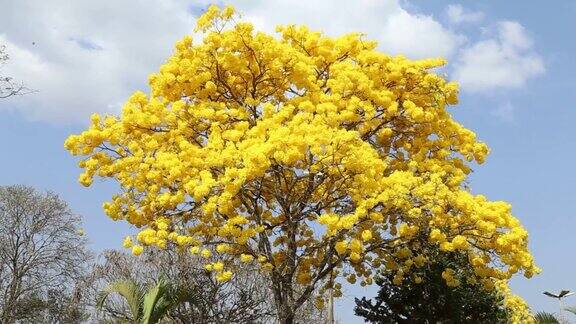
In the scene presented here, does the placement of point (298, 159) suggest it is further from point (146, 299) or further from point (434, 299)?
point (434, 299)

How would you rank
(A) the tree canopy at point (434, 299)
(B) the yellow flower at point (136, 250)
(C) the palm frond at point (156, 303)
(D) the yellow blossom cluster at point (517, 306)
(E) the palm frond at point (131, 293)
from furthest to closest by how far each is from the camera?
(D) the yellow blossom cluster at point (517, 306), (A) the tree canopy at point (434, 299), (B) the yellow flower at point (136, 250), (E) the palm frond at point (131, 293), (C) the palm frond at point (156, 303)

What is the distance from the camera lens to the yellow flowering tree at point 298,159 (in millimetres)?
12875

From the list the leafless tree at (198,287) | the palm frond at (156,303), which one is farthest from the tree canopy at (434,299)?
the palm frond at (156,303)

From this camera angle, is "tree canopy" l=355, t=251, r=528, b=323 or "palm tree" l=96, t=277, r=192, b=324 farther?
"tree canopy" l=355, t=251, r=528, b=323

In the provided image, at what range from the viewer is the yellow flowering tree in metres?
12.9

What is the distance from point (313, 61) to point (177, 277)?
6.83 m

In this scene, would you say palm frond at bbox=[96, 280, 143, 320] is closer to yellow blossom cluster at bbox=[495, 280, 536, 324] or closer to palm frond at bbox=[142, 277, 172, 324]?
palm frond at bbox=[142, 277, 172, 324]

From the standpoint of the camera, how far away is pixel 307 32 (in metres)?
15.7

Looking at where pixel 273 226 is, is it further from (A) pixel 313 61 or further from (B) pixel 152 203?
(A) pixel 313 61

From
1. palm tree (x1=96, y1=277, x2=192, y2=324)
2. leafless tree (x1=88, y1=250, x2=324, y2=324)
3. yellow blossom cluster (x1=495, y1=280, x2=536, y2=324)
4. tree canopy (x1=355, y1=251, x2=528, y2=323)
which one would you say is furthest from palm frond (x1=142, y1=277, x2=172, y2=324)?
yellow blossom cluster (x1=495, y1=280, x2=536, y2=324)

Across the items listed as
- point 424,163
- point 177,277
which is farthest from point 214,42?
point 177,277

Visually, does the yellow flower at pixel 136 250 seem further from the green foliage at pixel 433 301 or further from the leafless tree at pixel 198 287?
the green foliage at pixel 433 301

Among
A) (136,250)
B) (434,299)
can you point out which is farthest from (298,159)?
(434,299)

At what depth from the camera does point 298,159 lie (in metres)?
12.8
